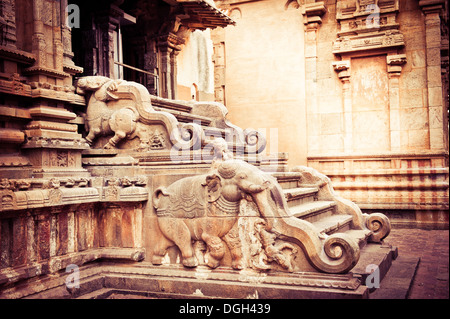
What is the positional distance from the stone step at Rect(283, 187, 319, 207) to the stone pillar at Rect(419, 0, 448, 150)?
4.89 m

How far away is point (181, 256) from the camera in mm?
5070

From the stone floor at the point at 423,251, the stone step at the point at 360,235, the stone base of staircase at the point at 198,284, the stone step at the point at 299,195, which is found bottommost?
the stone floor at the point at 423,251

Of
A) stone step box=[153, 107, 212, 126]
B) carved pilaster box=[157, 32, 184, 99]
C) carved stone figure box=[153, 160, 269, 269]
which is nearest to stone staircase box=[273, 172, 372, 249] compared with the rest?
carved stone figure box=[153, 160, 269, 269]

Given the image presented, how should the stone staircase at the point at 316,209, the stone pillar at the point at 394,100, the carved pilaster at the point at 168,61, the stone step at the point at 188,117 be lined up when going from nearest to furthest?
the stone staircase at the point at 316,209, the stone step at the point at 188,117, the carved pilaster at the point at 168,61, the stone pillar at the point at 394,100

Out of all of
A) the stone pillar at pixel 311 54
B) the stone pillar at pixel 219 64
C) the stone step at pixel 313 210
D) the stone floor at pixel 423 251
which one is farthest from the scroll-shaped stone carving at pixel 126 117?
the stone pillar at pixel 219 64

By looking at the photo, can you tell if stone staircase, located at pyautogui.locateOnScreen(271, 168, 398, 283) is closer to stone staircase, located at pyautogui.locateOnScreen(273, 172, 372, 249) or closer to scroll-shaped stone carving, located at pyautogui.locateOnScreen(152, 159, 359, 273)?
stone staircase, located at pyautogui.locateOnScreen(273, 172, 372, 249)

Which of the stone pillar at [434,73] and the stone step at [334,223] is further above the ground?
the stone pillar at [434,73]

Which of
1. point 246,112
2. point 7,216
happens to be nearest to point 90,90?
point 7,216

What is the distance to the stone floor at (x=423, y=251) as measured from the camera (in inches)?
188

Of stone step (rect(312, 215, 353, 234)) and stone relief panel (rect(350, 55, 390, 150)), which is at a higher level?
stone relief panel (rect(350, 55, 390, 150))

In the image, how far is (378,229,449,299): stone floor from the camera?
4.77 metres

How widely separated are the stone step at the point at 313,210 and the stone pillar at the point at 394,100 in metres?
4.81

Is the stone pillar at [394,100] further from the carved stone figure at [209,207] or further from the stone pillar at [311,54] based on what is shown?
the carved stone figure at [209,207]
